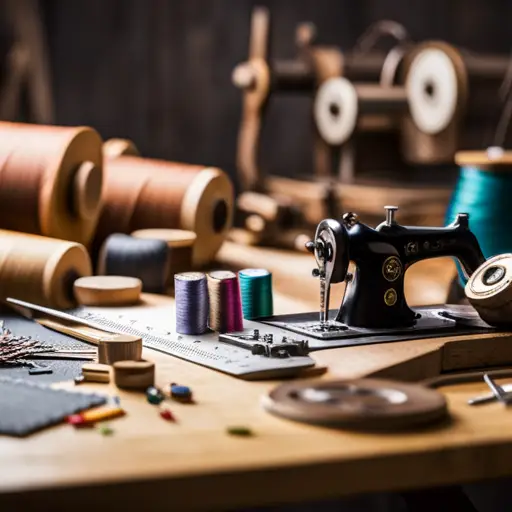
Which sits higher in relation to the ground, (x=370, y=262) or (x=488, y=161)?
(x=488, y=161)

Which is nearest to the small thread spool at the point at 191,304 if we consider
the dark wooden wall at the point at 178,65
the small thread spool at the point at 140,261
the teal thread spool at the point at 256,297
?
the teal thread spool at the point at 256,297

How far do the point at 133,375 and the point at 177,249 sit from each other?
134 centimetres

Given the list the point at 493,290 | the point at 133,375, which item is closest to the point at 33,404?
the point at 133,375

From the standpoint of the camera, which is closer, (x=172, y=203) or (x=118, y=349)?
(x=118, y=349)

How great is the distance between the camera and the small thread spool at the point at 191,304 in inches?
97.7

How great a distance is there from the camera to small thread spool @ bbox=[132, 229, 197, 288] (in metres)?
3.43

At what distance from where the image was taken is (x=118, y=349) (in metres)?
2.26

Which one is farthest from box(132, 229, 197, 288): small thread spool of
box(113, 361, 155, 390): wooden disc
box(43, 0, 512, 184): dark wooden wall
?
box(43, 0, 512, 184): dark wooden wall

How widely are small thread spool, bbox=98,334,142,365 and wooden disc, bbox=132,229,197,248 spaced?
1090 mm

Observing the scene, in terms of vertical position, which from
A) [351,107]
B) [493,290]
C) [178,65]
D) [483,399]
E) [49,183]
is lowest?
[483,399]

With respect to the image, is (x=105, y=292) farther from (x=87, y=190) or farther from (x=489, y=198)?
(x=489, y=198)

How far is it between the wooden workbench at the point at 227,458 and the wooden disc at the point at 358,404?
0.02 m

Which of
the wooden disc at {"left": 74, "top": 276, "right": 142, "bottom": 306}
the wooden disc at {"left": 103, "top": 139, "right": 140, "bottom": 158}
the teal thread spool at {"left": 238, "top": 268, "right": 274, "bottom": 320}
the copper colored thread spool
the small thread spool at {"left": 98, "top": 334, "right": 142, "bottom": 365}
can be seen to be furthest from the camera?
the wooden disc at {"left": 103, "top": 139, "right": 140, "bottom": 158}

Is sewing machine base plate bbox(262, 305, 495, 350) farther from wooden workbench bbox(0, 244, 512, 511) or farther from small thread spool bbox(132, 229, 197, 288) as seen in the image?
small thread spool bbox(132, 229, 197, 288)
